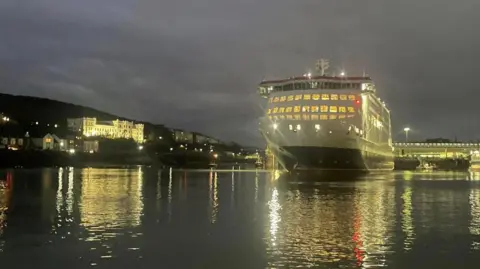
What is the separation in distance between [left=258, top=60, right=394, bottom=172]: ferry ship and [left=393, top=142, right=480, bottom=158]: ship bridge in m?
114

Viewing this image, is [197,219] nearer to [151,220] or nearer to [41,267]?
[151,220]

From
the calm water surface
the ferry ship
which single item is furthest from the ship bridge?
the calm water surface

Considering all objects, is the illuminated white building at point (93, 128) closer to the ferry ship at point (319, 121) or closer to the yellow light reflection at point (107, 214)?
the ferry ship at point (319, 121)

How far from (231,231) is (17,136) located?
147709 millimetres

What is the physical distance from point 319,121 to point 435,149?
12563 cm

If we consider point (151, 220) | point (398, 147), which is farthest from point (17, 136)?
point (151, 220)

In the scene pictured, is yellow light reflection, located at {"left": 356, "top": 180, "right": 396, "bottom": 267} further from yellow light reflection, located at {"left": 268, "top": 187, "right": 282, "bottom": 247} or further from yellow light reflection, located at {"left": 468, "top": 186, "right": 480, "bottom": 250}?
yellow light reflection, located at {"left": 268, "top": 187, "right": 282, "bottom": 247}

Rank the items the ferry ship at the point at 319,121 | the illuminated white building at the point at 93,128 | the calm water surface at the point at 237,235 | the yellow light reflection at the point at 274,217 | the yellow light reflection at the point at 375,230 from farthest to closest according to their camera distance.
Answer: the illuminated white building at the point at 93,128, the ferry ship at the point at 319,121, the yellow light reflection at the point at 274,217, the yellow light reflection at the point at 375,230, the calm water surface at the point at 237,235

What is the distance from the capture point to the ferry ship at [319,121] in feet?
175

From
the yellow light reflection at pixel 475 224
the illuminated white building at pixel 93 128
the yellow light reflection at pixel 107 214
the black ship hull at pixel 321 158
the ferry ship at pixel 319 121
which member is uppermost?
the illuminated white building at pixel 93 128

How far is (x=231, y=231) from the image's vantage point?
14188 millimetres

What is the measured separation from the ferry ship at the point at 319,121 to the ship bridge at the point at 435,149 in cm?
11441

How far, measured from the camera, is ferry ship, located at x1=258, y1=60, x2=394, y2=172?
5325cm

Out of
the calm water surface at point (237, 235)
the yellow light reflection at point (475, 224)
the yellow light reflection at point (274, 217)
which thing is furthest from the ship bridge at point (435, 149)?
the calm water surface at point (237, 235)
